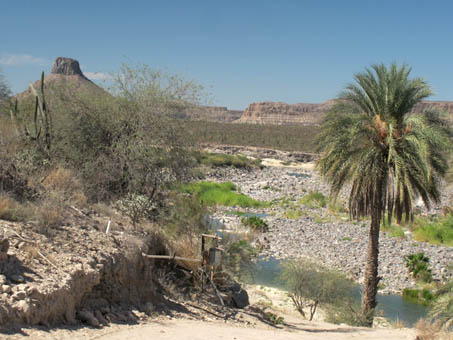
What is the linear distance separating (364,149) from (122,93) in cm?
731

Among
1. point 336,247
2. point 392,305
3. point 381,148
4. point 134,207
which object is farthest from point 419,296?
point 134,207

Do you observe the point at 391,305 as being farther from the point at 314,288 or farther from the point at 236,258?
the point at 236,258

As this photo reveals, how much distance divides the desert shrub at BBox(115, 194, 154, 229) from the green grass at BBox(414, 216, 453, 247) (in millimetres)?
19698

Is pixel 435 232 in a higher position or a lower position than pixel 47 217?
lower

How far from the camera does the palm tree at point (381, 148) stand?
38.5 ft

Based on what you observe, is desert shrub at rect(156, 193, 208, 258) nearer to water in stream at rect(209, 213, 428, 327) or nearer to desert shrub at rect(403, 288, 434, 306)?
water in stream at rect(209, 213, 428, 327)

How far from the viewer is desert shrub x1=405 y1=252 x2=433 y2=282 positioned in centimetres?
2056

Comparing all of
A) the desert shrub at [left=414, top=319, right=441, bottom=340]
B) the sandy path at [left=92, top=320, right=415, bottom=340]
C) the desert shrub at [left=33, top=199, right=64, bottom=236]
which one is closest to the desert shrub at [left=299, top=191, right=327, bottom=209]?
the desert shrub at [left=414, top=319, right=441, bottom=340]

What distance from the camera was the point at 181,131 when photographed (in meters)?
14.2

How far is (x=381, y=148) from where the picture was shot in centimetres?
1230

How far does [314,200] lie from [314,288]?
23897 mm

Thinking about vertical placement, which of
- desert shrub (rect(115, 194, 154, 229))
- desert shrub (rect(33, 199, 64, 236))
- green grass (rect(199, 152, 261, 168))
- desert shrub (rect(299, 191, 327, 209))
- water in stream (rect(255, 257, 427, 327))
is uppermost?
desert shrub (rect(33, 199, 64, 236))

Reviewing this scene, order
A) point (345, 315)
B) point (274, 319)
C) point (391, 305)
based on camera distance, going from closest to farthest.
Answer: point (274, 319), point (345, 315), point (391, 305)

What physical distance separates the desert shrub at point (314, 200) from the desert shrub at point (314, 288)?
69.5ft
